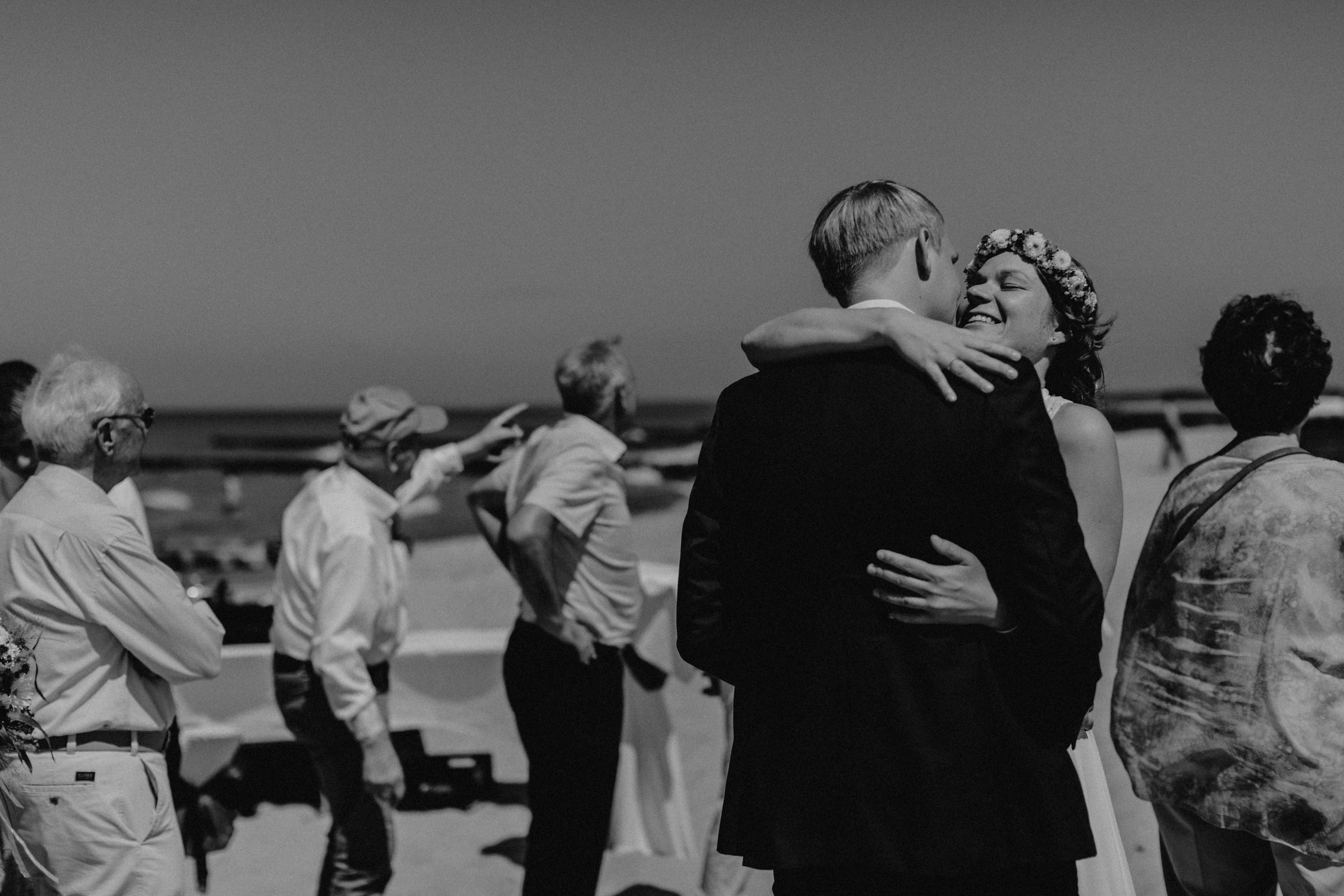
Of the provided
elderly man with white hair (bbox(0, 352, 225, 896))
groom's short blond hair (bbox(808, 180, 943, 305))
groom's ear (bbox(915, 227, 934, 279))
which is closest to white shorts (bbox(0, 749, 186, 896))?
elderly man with white hair (bbox(0, 352, 225, 896))

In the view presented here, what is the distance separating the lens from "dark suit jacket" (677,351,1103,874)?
1.86 meters

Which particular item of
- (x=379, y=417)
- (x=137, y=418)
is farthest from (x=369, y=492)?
(x=137, y=418)

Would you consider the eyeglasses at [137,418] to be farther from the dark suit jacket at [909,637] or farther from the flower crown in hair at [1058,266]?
the flower crown in hair at [1058,266]

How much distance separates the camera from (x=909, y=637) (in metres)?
1.93

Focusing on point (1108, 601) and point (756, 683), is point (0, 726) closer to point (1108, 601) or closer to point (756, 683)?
point (756, 683)

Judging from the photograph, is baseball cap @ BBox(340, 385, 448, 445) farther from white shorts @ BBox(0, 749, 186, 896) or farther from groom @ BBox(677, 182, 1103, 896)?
groom @ BBox(677, 182, 1103, 896)

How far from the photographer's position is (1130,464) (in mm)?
26484

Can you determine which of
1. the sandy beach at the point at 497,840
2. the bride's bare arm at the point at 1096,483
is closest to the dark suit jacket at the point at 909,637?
the bride's bare arm at the point at 1096,483

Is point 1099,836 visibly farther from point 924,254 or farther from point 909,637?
point 924,254

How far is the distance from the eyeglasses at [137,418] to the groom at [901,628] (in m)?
1.47

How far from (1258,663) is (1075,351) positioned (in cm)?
70

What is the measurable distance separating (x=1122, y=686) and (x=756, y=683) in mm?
1062

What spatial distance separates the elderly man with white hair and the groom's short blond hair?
5.19ft

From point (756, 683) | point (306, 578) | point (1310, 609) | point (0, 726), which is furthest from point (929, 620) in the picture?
point (306, 578)
